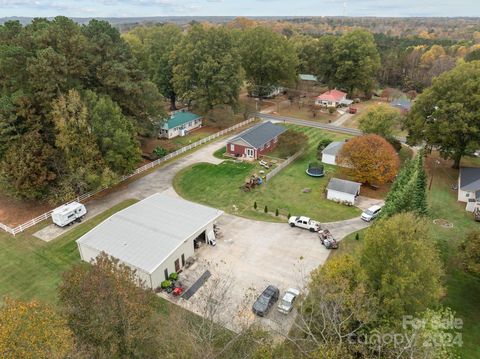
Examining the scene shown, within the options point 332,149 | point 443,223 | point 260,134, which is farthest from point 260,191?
point 443,223

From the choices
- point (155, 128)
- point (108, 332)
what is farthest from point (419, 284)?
point (155, 128)

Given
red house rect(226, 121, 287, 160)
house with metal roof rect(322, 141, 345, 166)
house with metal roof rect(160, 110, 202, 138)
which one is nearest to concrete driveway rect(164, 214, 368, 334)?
house with metal roof rect(322, 141, 345, 166)

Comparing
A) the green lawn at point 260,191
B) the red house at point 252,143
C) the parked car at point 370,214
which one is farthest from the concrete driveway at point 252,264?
the red house at point 252,143

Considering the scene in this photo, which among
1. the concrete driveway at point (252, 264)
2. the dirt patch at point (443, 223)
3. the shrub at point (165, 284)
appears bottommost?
the dirt patch at point (443, 223)

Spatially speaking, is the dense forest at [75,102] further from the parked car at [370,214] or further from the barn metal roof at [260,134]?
the parked car at [370,214]

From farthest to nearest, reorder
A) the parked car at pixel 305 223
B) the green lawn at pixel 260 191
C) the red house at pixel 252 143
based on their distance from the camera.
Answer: the red house at pixel 252 143 < the green lawn at pixel 260 191 < the parked car at pixel 305 223

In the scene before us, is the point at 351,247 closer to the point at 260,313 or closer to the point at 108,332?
the point at 260,313
